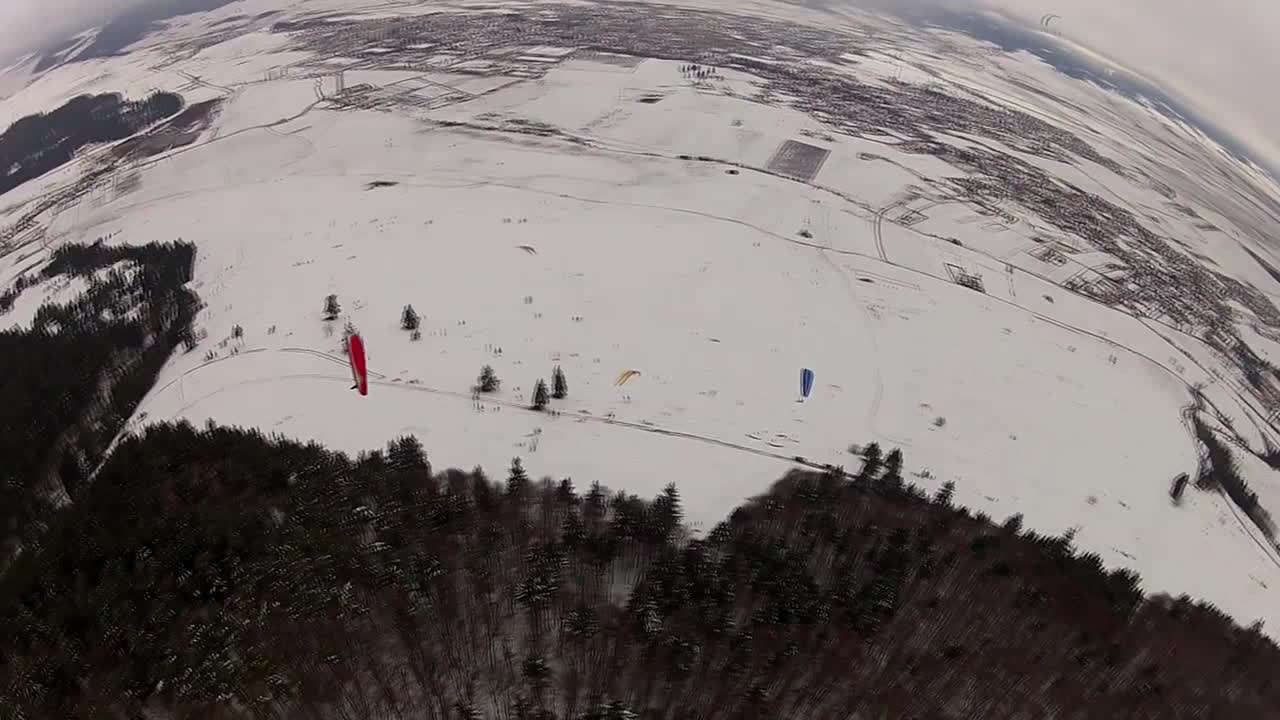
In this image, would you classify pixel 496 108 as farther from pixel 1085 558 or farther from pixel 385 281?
pixel 1085 558

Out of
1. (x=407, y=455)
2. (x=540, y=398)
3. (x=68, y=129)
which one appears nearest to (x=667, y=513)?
(x=540, y=398)

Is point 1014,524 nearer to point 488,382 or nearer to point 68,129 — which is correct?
point 488,382

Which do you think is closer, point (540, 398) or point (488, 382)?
point (540, 398)

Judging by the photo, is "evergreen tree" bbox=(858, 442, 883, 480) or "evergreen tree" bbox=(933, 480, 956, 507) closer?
"evergreen tree" bbox=(933, 480, 956, 507)

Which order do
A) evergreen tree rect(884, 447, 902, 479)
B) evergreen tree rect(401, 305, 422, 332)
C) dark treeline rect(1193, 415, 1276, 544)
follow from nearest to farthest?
evergreen tree rect(884, 447, 902, 479)
dark treeline rect(1193, 415, 1276, 544)
evergreen tree rect(401, 305, 422, 332)

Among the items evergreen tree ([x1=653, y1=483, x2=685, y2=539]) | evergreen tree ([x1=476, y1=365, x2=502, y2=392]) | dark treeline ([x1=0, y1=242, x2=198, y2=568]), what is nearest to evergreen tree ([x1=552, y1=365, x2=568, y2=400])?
evergreen tree ([x1=476, y1=365, x2=502, y2=392])

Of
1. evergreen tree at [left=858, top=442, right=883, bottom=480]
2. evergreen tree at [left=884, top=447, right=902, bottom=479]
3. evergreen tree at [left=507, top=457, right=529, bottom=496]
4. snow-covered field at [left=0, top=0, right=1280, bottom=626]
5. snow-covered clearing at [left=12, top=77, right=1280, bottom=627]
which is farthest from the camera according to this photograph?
snow-covered field at [left=0, top=0, right=1280, bottom=626]

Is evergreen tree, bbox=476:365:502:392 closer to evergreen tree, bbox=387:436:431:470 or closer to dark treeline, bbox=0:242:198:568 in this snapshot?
evergreen tree, bbox=387:436:431:470

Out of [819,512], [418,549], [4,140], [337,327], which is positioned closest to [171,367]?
[337,327]
